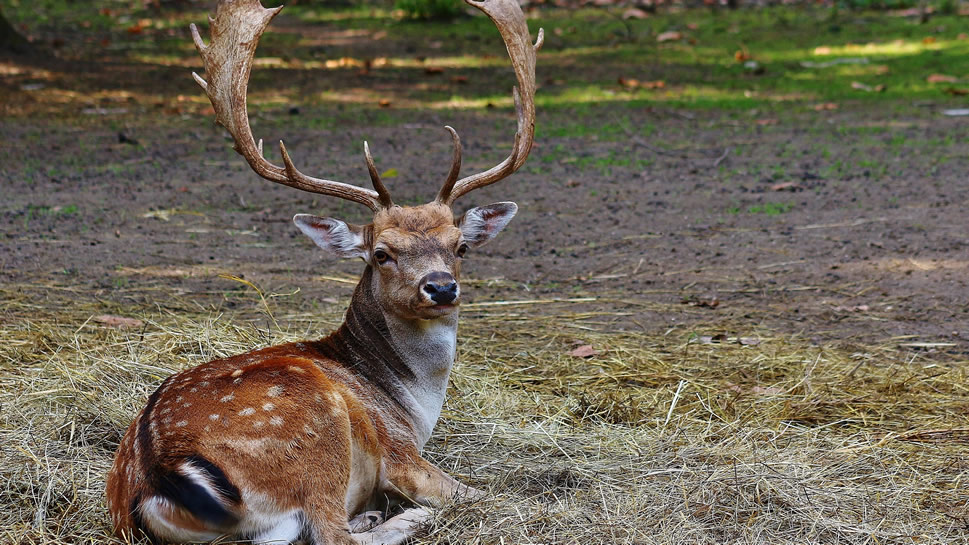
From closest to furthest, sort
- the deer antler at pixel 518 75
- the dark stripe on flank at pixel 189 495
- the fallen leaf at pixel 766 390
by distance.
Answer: the dark stripe on flank at pixel 189 495
the deer antler at pixel 518 75
the fallen leaf at pixel 766 390

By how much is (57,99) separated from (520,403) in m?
8.34

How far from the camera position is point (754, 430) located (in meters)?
5.04

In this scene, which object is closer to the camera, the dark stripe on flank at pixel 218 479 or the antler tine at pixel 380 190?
the dark stripe on flank at pixel 218 479

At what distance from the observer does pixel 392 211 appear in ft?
14.9

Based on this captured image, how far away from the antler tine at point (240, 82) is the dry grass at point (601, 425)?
1245mm

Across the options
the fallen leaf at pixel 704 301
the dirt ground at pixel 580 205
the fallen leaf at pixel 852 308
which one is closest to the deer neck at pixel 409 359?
the dirt ground at pixel 580 205

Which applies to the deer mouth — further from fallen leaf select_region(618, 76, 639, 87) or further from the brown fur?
fallen leaf select_region(618, 76, 639, 87)

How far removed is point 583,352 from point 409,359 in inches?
67.0

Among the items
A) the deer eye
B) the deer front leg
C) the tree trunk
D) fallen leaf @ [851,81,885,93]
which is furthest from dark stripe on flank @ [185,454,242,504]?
the tree trunk

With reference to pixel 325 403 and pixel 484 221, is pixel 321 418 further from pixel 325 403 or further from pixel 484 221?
pixel 484 221

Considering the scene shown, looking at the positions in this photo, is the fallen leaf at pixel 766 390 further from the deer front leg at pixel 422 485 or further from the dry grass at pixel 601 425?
the deer front leg at pixel 422 485

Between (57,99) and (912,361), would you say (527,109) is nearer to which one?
(912,361)

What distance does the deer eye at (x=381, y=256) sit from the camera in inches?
174

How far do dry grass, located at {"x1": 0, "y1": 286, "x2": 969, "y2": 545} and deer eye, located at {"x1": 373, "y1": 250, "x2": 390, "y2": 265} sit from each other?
3.10 ft
